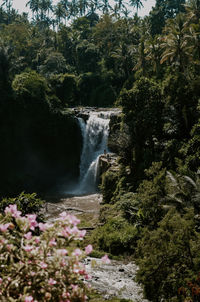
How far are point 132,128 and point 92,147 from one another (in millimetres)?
12926

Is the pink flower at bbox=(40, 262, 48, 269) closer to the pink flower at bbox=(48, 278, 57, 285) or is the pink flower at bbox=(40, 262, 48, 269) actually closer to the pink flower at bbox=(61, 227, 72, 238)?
the pink flower at bbox=(48, 278, 57, 285)

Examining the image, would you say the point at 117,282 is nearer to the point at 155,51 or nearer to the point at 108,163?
the point at 108,163

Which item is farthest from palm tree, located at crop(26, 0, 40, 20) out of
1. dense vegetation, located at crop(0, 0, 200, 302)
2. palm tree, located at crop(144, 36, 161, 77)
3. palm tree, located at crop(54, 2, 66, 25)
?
palm tree, located at crop(144, 36, 161, 77)

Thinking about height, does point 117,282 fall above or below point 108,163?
below

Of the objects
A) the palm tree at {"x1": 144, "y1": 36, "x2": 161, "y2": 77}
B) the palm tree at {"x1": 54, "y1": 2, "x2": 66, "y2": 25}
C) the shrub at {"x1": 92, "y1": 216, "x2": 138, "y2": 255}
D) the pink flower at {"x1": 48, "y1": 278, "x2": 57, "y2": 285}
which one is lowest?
the shrub at {"x1": 92, "y1": 216, "x2": 138, "y2": 255}

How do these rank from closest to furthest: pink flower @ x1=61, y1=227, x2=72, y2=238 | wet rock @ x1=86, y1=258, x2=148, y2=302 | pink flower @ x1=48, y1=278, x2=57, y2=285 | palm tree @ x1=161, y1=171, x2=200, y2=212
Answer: pink flower @ x1=48, y1=278, x2=57, y2=285 → pink flower @ x1=61, y1=227, x2=72, y2=238 → wet rock @ x1=86, y1=258, x2=148, y2=302 → palm tree @ x1=161, y1=171, x2=200, y2=212

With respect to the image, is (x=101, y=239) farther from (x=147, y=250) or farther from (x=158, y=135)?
(x=158, y=135)

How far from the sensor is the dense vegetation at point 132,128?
11141 millimetres

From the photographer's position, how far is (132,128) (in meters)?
25.8

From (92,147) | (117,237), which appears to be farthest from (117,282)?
(92,147)

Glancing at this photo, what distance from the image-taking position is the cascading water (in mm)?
34969

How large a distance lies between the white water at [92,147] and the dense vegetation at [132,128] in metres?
1.67

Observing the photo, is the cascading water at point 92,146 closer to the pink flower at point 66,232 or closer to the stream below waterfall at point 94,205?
the stream below waterfall at point 94,205

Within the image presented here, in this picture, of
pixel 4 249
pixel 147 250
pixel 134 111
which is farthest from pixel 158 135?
pixel 4 249
